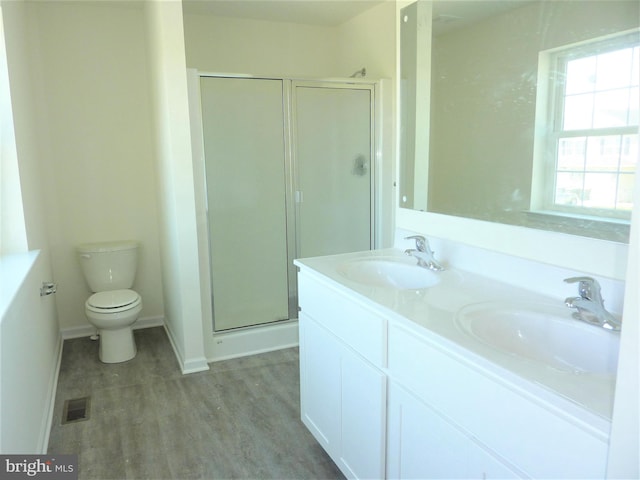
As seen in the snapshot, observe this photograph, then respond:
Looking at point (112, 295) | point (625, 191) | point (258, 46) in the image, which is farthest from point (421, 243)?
point (258, 46)

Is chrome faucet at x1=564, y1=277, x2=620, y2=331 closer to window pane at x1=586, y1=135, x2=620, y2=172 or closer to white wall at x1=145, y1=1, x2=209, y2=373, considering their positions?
window pane at x1=586, y1=135, x2=620, y2=172

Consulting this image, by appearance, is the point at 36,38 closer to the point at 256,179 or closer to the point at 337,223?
the point at 256,179

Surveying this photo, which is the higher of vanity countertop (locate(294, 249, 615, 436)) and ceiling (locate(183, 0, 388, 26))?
ceiling (locate(183, 0, 388, 26))

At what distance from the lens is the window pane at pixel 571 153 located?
57.3 inches

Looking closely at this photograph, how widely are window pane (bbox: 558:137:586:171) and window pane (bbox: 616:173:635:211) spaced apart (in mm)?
141

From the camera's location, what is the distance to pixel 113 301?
3240 mm

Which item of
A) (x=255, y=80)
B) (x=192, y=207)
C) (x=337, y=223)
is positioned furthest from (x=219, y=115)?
(x=337, y=223)

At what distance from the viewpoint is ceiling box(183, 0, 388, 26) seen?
3406 mm

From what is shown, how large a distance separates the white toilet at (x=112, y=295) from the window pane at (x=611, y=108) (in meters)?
2.90

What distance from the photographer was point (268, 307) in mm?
3510

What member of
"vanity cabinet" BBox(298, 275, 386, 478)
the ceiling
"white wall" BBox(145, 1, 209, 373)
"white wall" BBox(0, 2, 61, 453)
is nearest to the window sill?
"white wall" BBox(0, 2, 61, 453)

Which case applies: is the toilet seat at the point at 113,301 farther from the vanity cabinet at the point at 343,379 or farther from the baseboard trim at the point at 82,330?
the vanity cabinet at the point at 343,379

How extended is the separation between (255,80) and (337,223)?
1179 mm

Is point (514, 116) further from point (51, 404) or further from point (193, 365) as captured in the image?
point (51, 404)
